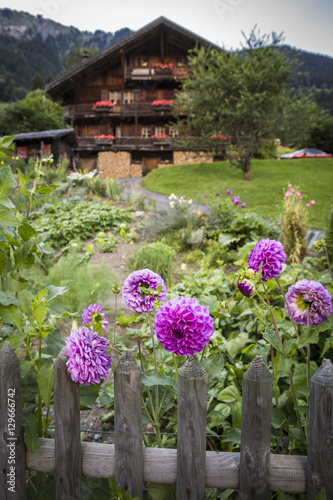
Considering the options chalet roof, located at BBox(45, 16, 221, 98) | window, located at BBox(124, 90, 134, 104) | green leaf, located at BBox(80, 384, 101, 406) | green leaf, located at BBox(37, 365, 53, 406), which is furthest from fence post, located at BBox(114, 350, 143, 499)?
window, located at BBox(124, 90, 134, 104)

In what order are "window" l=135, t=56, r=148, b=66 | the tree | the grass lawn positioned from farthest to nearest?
"window" l=135, t=56, r=148, b=66 < the tree < the grass lawn

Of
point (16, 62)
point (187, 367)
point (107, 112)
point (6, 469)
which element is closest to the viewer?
point (187, 367)

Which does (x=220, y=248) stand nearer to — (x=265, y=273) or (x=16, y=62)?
(x=265, y=273)

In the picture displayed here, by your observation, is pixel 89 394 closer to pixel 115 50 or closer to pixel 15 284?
pixel 15 284

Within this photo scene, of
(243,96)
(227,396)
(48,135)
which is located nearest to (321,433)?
(227,396)

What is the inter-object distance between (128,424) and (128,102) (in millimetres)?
19946

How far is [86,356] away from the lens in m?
0.96

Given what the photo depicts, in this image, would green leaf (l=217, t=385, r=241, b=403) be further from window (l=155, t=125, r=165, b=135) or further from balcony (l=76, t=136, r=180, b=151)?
window (l=155, t=125, r=165, b=135)

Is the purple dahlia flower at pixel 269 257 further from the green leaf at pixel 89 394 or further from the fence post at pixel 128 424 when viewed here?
the green leaf at pixel 89 394

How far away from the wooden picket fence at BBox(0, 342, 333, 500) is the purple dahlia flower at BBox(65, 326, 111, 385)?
0.08m

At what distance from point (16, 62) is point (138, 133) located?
→ 168 ft

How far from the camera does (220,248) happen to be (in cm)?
492

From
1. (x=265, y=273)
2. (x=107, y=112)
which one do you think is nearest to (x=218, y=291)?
(x=265, y=273)

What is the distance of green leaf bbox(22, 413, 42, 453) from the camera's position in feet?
3.80
